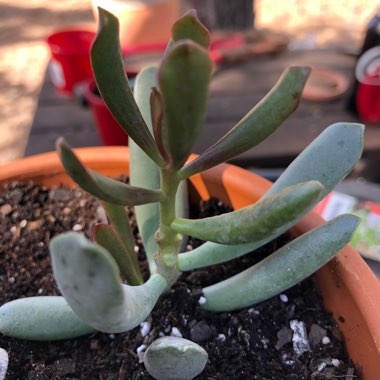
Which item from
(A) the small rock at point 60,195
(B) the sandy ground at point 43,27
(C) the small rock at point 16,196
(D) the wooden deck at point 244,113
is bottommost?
(B) the sandy ground at point 43,27

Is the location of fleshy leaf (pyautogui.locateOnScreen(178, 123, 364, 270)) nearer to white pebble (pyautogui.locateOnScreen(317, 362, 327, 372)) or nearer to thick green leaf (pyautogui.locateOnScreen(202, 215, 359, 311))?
thick green leaf (pyautogui.locateOnScreen(202, 215, 359, 311))

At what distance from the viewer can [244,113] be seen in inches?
51.8

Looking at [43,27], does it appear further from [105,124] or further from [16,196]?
[16,196]

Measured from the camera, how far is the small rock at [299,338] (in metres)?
0.61

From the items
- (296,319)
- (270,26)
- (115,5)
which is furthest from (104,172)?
(270,26)

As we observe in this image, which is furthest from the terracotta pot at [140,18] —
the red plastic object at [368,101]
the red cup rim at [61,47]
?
the red plastic object at [368,101]

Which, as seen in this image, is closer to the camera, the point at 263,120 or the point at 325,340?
the point at 263,120

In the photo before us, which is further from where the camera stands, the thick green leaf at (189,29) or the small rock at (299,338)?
the small rock at (299,338)

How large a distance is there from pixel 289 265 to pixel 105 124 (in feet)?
2.34

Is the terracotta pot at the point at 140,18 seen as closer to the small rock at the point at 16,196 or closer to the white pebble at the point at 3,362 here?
the small rock at the point at 16,196

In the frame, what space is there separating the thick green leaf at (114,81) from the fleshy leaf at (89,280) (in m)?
0.16

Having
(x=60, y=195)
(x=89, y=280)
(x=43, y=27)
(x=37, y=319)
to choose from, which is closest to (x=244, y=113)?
(x=60, y=195)

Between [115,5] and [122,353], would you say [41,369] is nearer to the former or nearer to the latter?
[122,353]

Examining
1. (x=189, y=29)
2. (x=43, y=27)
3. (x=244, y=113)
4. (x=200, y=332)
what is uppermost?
(x=189, y=29)
